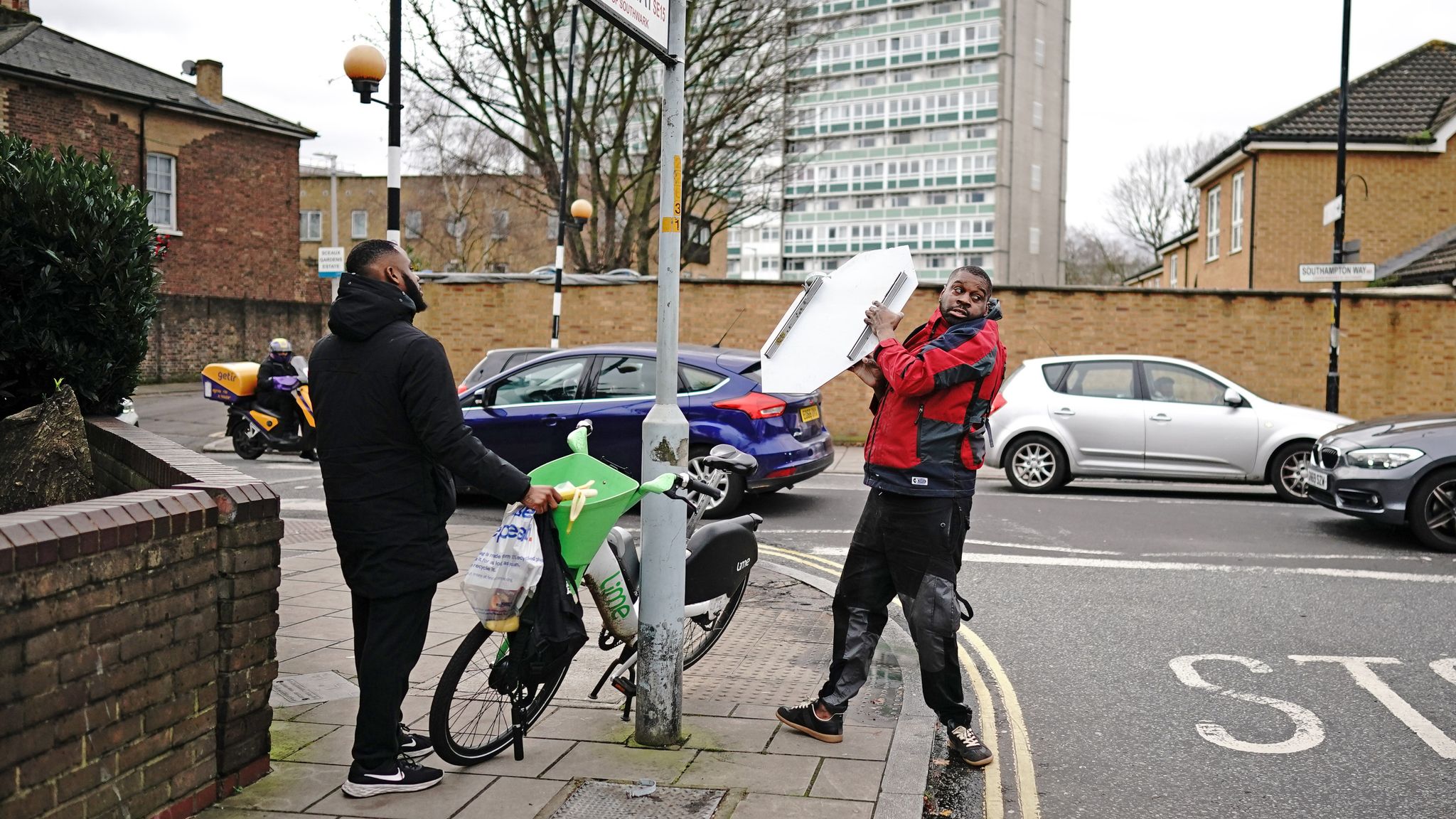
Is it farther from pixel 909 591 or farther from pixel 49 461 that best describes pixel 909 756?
pixel 49 461

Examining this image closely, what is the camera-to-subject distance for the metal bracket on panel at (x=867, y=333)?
4.13 metres

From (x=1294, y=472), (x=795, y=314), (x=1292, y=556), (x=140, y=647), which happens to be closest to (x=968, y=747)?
(x=795, y=314)

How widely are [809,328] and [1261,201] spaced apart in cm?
2423

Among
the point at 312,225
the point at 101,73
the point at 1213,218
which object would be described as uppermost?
the point at 101,73

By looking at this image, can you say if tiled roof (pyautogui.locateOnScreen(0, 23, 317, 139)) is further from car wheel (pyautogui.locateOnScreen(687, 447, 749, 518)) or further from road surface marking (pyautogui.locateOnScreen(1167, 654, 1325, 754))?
road surface marking (pyautogui.locateOnScreen(1167, 654, 1325, 754))

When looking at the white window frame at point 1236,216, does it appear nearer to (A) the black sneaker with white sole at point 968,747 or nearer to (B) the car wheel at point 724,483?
(B) the car wheel at point 724,483

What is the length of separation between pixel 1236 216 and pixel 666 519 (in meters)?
26.4

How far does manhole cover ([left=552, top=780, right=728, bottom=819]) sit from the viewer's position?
364 centimetres

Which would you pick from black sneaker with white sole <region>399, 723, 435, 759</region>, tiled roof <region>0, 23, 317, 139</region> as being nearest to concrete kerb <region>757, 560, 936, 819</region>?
black sneaker with white sole <region>399, 723, 435, 759</region>

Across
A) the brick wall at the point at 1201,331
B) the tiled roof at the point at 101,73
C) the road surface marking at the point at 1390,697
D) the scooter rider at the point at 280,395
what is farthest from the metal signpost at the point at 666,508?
the tiled roof at the point at 101,73

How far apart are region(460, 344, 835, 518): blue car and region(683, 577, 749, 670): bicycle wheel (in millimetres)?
4823

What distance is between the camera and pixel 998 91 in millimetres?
74188

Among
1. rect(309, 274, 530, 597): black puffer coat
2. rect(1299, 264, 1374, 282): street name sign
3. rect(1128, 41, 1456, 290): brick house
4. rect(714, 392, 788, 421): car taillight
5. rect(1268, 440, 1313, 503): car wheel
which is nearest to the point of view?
rect(309, 274, 530, 597): black puffer coat

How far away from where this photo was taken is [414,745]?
4.08m
